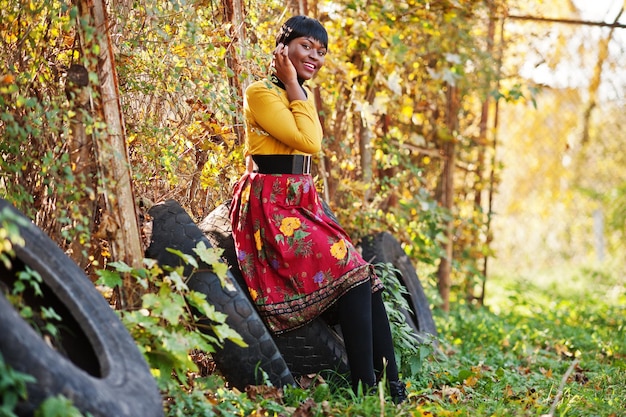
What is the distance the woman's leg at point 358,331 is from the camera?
333 centimetres

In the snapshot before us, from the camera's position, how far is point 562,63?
8.48 meters

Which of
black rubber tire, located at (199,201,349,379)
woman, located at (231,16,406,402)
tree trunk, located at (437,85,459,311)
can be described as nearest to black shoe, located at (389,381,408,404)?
woman, located at (231,16,406,402)

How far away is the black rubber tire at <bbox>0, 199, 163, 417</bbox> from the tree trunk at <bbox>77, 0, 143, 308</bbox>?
33 centimetres

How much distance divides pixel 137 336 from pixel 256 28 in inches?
77.6

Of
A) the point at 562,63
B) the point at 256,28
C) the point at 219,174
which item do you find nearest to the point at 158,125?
the point at 219,174

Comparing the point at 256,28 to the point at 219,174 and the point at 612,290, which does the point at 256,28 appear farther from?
the point at 612,290

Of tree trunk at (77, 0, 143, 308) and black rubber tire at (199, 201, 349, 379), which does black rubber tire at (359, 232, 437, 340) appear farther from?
tree trunk at (77, 0, 143, 308)

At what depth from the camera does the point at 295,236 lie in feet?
11.0

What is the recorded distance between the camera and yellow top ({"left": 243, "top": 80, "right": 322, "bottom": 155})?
3390mm

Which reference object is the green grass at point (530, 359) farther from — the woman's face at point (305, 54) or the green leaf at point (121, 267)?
the woman's face at point (305, 54)

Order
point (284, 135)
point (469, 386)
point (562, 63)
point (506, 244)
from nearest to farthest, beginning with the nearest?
point (284, 135), point (469, 386), point (562, 63), point (506, 244)

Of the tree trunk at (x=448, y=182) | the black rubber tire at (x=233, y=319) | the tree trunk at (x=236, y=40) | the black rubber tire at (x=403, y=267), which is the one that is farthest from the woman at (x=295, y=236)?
the tree trunk at (x=448, y=182)

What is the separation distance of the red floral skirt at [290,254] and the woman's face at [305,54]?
19.5 inches

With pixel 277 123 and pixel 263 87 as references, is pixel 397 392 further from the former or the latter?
pixel 263 87
